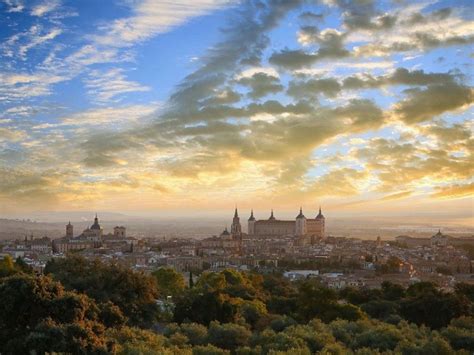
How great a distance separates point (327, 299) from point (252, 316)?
4.07 m

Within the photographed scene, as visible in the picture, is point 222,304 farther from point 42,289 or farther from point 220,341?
point 42,289

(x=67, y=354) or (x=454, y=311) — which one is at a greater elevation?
(x=67, y=354)

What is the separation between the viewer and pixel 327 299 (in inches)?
947

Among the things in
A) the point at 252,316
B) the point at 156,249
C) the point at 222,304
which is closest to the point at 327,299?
the point at 252,316

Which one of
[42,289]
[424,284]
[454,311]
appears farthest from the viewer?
[424,284]

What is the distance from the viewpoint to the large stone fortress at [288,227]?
487 feet

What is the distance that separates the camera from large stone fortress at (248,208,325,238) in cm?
14850

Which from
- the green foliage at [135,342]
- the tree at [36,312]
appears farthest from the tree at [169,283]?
the tree at [36,312]

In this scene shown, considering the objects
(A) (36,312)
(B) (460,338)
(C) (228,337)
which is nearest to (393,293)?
(B) (460,338)

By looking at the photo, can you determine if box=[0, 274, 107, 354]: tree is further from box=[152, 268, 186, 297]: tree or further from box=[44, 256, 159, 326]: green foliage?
box=[152, 268, 186, 297]: tree

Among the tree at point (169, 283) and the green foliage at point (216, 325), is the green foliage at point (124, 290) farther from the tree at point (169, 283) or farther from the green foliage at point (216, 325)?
the tree at point (169, 283)

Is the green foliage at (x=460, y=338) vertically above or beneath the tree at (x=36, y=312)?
beneath

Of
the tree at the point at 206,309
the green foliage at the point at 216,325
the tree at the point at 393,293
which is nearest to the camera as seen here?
the green foliage at the point at 216,325

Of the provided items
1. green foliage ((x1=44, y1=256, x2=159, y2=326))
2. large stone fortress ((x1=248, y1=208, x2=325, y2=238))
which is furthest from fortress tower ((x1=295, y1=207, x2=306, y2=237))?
green foliage ((x1=44, y1=256, x2=159, y2=326))
